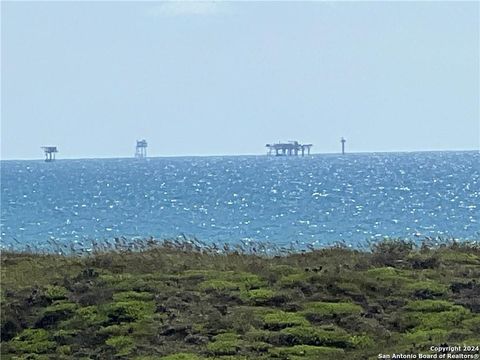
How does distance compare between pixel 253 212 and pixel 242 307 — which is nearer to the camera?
pixel 242 307

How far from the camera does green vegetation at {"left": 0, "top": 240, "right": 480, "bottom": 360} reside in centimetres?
1195

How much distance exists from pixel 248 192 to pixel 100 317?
243 feet

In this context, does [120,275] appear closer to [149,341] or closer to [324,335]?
[149,341]

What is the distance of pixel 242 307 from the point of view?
13.1 meters

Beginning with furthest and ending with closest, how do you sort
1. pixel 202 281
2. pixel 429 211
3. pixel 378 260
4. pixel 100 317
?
pixel 429 211 < pixel 378 260 < pixel 202 281 < pixel 100 317

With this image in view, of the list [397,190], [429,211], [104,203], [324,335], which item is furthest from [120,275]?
[397,190]

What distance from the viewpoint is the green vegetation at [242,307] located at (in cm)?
1195

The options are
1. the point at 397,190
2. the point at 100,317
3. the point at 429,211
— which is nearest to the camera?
the point at 100,317

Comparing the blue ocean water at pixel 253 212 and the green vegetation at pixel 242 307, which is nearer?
the green vegetation at pixel 242 307

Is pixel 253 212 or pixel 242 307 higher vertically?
pixel 242 307

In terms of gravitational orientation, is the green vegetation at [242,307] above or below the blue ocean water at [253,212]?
above

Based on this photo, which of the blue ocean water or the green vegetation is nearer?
the green vegetation

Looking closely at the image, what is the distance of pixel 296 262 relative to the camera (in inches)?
643

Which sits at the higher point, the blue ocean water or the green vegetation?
the green vegetation
